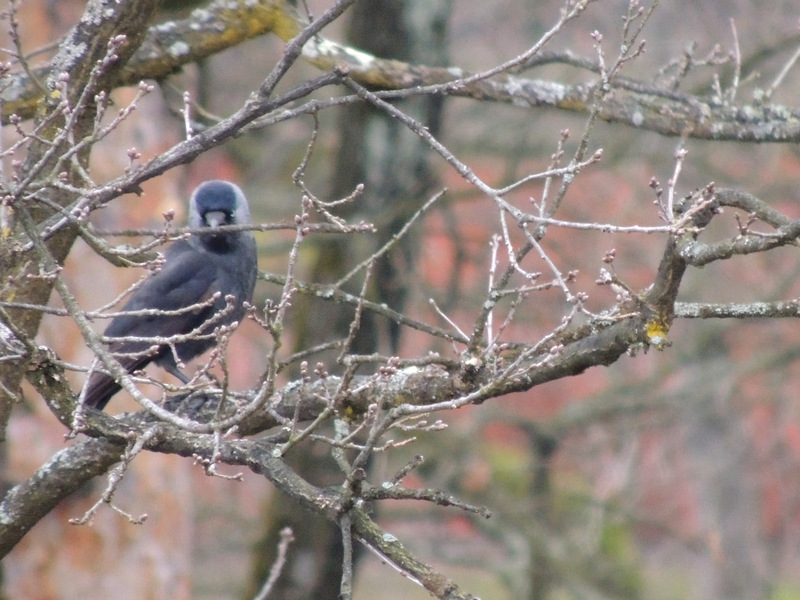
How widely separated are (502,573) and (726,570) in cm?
501

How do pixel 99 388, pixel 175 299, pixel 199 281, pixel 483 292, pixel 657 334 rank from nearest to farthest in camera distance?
pixel 657 334, pixel 99 388, pixel 175 299, pixel 199 281, pixel 483 292

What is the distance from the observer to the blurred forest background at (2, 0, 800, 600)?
6957 mm

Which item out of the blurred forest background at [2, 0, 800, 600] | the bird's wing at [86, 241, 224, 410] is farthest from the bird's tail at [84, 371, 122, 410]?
the blurred forest background at [2, 0, 800, 600]

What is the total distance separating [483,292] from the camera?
28.9ft

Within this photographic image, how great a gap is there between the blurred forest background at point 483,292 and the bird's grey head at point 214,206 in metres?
0.77

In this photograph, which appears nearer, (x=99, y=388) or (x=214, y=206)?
(x=99, y=388)

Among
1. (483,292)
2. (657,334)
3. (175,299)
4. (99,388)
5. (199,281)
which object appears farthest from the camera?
(483,292)

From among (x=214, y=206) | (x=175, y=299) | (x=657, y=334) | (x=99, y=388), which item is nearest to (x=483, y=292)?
(x=214, y=206)

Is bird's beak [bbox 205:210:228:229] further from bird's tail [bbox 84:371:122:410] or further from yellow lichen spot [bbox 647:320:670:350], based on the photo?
yellow lichen spot [bbox 647:320:670:350]

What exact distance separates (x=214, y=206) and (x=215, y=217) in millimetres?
80

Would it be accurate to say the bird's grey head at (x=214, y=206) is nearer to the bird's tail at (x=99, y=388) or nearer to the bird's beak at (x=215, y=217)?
the bird's beak at (x=215, y=217)

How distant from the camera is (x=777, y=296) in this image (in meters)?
7.58

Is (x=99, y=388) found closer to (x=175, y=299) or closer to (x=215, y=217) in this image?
(x=175, y=299)

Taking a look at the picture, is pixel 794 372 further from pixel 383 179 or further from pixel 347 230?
pixel 347 230
